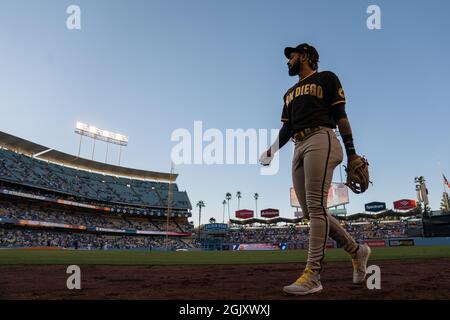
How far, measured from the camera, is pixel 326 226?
3.18 metres

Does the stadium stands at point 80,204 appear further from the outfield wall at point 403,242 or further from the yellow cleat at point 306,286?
the yellow cleat at point 306,286

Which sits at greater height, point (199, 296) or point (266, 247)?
point (199, 296)

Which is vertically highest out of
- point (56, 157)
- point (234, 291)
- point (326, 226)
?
point (56, 157)

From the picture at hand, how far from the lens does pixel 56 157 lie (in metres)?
53.7

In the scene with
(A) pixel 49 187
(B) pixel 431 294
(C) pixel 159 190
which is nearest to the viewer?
(B) pixel 431 294

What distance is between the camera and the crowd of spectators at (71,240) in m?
36.8

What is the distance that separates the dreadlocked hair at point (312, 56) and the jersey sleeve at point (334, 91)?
17.3 inches

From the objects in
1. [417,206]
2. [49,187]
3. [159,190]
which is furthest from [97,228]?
[417,206]

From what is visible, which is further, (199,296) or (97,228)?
(97,228)

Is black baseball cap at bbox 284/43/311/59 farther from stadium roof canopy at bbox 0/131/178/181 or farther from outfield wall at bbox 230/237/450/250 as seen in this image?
stadium roof canopy at bbox 0/131/178/181

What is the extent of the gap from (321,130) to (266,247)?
4675 centimetres

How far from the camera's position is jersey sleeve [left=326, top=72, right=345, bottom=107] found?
3.36 metres
